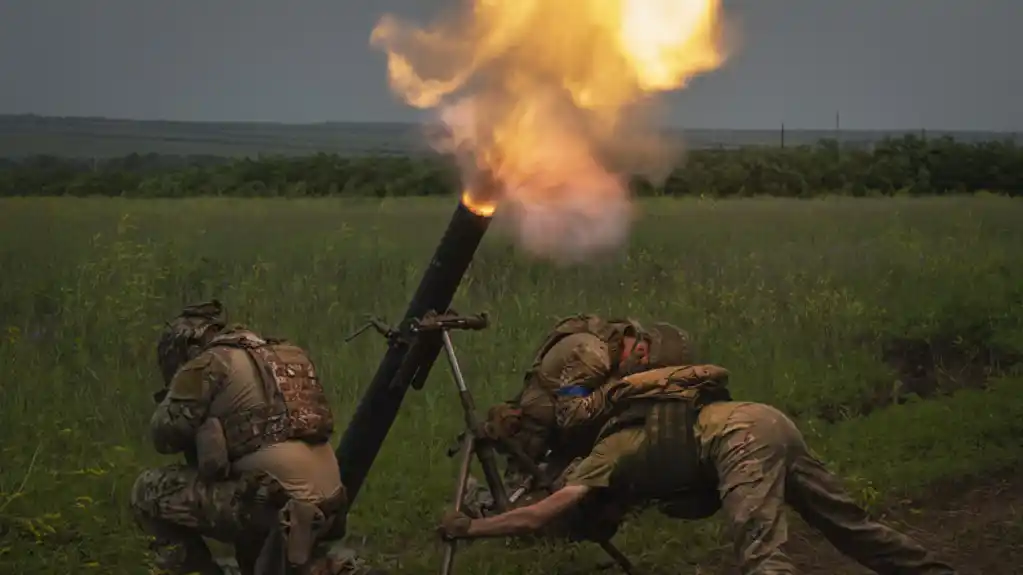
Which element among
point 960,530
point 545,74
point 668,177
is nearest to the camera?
point 545,74

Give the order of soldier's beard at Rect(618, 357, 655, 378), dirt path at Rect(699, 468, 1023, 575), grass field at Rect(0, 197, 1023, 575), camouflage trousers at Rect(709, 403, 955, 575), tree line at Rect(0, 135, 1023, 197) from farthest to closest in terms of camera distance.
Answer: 1. tree line at Rect(0, 135, 1023, 197)
2. grass field at Rect(0, 197, 1023, 575)
3. dirt path at Rect(699, 468, 1023, 575)
4. soldier's beard at Rect(618, 357, 655, 378)
5. camouflage trousers at Rect(709, 403, 955, 575)

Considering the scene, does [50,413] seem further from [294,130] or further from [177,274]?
[294,130]

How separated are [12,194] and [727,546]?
15.2ft

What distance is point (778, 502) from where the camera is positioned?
17.1 feet

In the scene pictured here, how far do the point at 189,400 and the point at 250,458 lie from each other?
12.5 inches

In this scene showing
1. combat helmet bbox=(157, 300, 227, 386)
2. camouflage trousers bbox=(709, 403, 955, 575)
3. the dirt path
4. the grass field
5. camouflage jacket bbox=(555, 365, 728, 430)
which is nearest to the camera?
camouflage trousers bbox=(709, 403, 955, 575)

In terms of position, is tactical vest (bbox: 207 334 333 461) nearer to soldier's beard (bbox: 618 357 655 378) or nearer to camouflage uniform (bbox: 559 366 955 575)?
camouflage uniform (bbox: 559 366 955 575)

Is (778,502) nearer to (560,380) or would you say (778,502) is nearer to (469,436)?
(560,380)

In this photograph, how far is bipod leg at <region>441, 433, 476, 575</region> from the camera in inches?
214

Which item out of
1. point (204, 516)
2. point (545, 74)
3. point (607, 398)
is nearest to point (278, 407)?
point (204, 516)

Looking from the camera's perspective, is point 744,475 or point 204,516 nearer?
point 744,475

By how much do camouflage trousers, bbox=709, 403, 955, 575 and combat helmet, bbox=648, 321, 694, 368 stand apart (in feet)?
1.24

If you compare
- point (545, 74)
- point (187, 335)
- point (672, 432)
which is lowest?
point (672, 432)

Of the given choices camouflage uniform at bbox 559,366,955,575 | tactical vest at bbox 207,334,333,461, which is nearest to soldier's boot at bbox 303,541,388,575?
tactical vest at bbox 207,334,333,461
